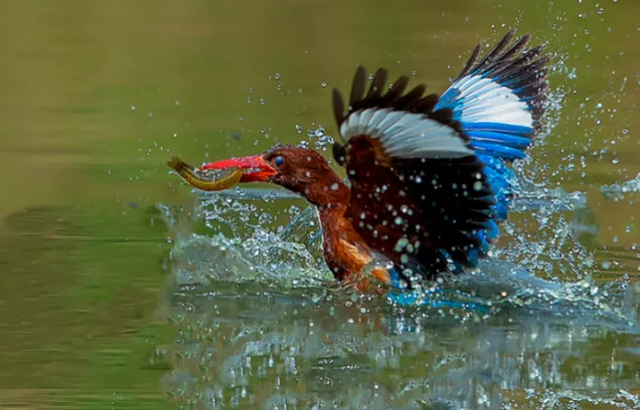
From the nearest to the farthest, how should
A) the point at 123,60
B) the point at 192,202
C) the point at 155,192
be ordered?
the point at 192,202
the point at 155,192
the point at 123,60

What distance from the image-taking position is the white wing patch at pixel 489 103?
5.37m

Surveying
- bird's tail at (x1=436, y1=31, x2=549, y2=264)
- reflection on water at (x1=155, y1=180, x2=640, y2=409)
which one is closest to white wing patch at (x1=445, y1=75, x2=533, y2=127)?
bird's tail at (x1=436, y1=31, x2=549, y2=264)

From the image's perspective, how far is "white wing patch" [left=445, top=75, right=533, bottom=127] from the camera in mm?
5371

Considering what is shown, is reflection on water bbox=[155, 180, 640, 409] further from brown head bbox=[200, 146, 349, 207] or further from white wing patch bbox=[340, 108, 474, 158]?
white wing patch bbox=[340, 108, 474, 158]

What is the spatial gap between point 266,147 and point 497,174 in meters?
2.52

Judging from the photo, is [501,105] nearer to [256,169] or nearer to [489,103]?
[489,103]

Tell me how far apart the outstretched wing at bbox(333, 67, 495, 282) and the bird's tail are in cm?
43

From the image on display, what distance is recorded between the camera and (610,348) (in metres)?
4.59

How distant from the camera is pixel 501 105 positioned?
17.9ft

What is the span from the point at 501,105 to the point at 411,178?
1.03m

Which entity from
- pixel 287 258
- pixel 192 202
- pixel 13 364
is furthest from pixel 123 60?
pixel 13 364

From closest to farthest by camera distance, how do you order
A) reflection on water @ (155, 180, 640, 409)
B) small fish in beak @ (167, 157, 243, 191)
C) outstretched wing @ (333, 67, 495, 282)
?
1. reflection on water @ (155, 180, 640, 409)
2. outstretched wing @ (333, 67, 495, 282)
3. small fish in beak @ (167, 157, 243, 191)

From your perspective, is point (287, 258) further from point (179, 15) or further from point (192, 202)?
point (179, 15)

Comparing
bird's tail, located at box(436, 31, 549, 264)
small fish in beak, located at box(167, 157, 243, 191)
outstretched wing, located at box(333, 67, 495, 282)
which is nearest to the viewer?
outstretched wing, located at box(333, 67, 495, 282)
